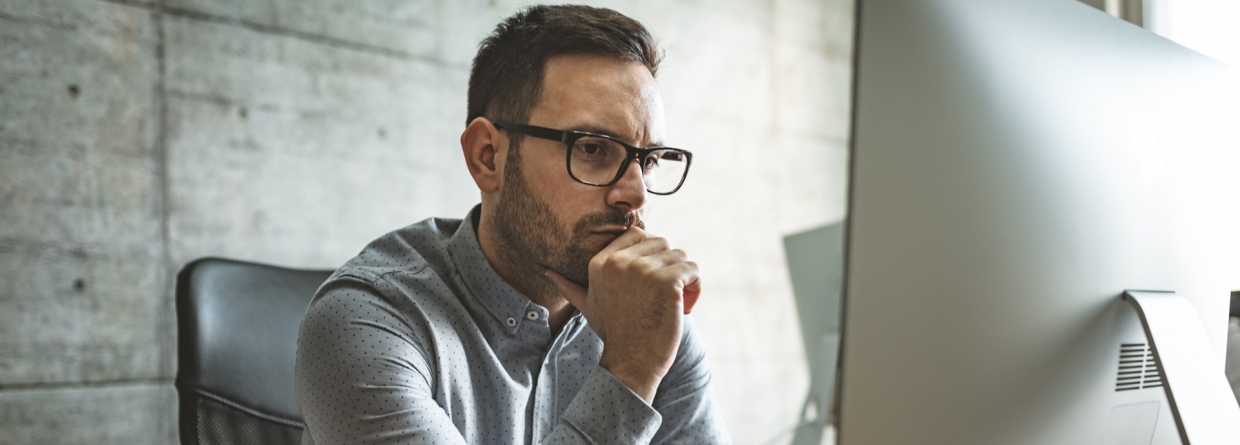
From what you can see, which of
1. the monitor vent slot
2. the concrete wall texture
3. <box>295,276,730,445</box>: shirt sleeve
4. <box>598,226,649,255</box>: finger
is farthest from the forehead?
the concrete wall texture

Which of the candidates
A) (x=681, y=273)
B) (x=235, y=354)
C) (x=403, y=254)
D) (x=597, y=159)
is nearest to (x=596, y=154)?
(x=597, y=159)

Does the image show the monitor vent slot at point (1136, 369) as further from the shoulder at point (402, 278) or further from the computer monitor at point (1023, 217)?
the shoulder at point (402, 278)

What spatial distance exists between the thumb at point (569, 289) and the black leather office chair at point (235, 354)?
1.55ft

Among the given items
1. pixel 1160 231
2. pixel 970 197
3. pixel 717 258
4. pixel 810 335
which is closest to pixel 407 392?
pixel 970 197

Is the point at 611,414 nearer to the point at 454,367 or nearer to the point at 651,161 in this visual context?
the point at 454,367

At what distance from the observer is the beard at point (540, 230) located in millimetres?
1060

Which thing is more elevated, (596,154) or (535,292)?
(596,154)

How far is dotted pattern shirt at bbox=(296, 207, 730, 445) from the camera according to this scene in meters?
0.86

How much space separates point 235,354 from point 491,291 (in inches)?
15.9

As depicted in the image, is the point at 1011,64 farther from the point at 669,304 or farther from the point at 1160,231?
the point at 669,304

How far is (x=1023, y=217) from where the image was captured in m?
0.52

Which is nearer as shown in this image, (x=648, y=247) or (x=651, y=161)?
(x=648, y=247)

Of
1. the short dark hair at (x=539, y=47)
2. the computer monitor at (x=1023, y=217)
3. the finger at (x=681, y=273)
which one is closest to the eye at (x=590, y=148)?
the short dark hair at (x=539, y=47)

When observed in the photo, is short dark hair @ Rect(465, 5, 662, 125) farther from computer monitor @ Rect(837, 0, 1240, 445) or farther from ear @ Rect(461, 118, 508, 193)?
computer monitor @ Rect(837, 0, 1240, 445)
